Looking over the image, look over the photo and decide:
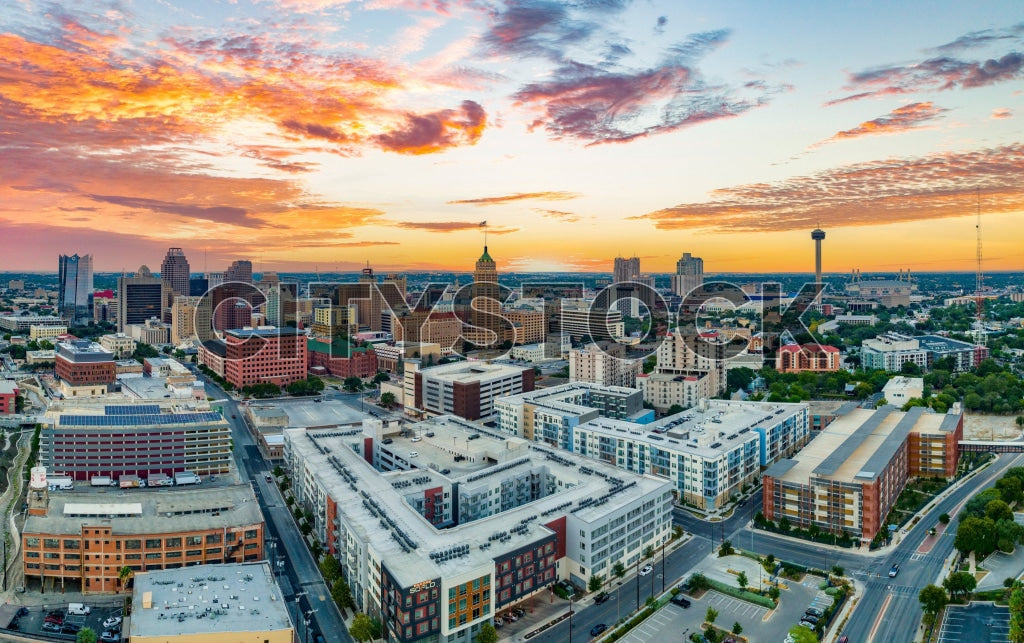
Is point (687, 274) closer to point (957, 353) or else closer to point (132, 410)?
point (957, 353)

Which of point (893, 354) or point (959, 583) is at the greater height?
point (893, 354)

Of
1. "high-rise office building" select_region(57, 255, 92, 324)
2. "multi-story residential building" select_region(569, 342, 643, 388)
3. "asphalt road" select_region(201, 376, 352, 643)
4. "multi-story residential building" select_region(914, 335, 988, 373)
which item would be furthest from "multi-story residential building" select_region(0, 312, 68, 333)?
"multi-story residential building" select_region(914, 335, 988, 373)

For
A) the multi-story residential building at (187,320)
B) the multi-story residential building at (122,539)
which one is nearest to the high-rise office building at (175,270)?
the multi-story residential building at (187,320)

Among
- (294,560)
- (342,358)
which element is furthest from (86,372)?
(294,560)

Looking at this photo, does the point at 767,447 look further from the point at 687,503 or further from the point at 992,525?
the point at 992,525

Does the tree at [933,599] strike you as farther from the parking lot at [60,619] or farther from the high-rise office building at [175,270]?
the high-rise office building at [175,270]

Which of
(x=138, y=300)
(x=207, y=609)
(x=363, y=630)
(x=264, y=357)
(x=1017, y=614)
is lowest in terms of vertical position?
(x=363, y=630)
